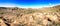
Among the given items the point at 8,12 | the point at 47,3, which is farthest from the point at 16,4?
the point at 47,3

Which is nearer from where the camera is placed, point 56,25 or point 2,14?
point 56,25

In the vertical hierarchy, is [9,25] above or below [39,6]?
below

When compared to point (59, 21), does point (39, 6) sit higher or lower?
higher

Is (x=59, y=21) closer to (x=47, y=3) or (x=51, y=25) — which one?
(x=51, y=25)

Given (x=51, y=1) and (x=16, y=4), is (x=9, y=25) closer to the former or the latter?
(x=16, y=4)

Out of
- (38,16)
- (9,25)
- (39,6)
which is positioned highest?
(39,6)

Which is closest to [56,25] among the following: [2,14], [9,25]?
[9,25]
